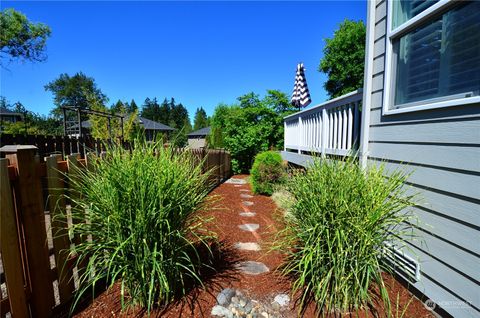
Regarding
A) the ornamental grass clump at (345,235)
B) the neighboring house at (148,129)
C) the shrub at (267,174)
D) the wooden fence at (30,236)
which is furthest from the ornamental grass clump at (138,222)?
the shrub at (267,174)

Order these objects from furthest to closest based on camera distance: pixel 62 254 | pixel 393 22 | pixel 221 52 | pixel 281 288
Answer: pixel 221 52
pixel 393 22
pixel 281 288
pixel 62 254

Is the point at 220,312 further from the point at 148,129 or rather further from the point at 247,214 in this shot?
the point at 148,129

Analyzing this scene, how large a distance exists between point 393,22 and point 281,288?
10.0ft

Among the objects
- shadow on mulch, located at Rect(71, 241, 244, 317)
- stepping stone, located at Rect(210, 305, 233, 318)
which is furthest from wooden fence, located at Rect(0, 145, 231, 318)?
stepping stone, located at Rect(210, 305, 233, 318)

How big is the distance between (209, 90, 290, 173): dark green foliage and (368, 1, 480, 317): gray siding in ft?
30.4

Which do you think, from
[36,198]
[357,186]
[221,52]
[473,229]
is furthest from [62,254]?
[221,52]

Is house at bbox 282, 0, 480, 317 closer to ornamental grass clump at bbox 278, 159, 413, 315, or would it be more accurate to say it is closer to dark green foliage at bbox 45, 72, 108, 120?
ornamental grass clump at bbox 278, 159, 413, 315

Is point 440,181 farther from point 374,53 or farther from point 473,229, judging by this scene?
point 374,53

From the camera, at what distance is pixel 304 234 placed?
2.02 m

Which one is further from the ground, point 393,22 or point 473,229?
point 393,22

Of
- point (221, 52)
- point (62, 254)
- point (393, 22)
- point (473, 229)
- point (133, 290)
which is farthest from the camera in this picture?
point (221, 52)

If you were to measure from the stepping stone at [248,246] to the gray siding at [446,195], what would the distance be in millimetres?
1696

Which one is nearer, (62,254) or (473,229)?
(473,229)

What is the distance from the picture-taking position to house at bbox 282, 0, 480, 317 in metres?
1.73
